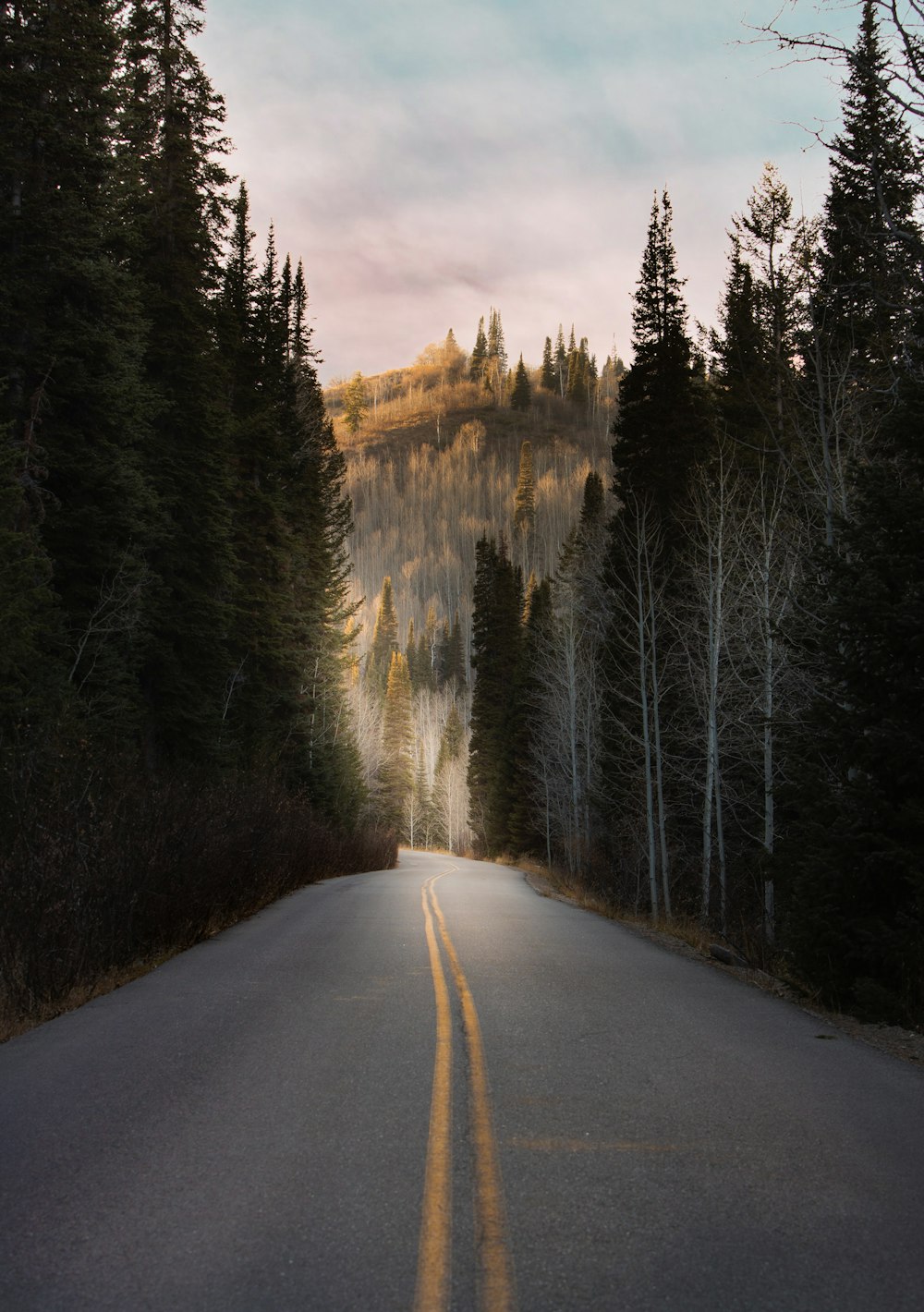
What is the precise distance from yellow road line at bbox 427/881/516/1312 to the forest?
412 cm

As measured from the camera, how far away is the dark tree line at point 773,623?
739 centimetres

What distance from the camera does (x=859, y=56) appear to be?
23.7ft

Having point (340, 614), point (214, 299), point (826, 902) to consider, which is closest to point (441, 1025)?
point (826, 902)

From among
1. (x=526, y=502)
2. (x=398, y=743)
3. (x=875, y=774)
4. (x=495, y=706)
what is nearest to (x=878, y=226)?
(x=875, y=774)

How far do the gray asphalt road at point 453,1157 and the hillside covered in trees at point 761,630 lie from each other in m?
2.16

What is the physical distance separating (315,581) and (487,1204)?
34833mm

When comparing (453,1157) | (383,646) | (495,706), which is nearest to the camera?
(453,1157)

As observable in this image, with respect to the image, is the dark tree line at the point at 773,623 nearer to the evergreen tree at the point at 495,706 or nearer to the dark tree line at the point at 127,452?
the evergreen tree at the point at 495,706

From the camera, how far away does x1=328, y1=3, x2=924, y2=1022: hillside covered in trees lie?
24.3 ft

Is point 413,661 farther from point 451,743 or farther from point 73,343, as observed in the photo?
point 73,343

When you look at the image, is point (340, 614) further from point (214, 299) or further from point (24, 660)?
point (24, 660)

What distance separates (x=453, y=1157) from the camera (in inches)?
157

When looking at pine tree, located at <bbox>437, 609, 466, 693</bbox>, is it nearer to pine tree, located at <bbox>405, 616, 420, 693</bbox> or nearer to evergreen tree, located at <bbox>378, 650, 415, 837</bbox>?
pine tree, located at <bbox>405, 616, 420, 693</bbox>

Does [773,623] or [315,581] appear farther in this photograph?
[315,581]
